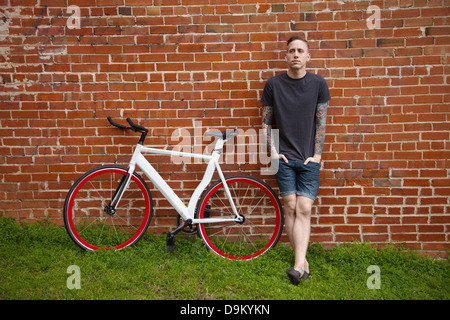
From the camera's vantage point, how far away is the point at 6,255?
326 centimetres

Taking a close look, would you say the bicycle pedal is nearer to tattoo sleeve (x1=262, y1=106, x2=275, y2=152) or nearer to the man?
the man

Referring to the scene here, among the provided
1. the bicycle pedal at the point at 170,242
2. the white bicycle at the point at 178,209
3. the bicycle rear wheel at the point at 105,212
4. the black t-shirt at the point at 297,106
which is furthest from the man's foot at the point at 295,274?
the bicycle rear wheel at the point at 105,212

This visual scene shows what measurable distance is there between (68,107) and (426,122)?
12.7ft

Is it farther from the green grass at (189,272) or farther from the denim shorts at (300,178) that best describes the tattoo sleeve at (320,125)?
the green grass at (189,272)

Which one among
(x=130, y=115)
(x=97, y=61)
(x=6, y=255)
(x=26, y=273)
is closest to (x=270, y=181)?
(x=130, y=115)

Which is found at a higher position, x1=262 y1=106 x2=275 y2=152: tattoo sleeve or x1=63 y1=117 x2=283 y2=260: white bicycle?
x1=262 y1=106 x2=275 y2=152: tattoo sleeve

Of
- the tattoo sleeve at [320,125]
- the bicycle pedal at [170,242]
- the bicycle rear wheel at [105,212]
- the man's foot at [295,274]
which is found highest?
the tattoo sleeve at [320,125]

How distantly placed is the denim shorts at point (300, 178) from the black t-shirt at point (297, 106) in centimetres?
8

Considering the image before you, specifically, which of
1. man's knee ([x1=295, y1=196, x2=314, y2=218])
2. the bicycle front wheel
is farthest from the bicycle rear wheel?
man's knee ([x1=295, y1=196, x2=314, y2=218])

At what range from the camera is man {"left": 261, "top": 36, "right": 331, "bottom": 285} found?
317 centimetres

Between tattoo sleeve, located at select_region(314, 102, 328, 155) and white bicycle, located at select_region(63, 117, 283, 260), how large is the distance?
0.66 metres

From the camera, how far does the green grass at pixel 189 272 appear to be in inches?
110

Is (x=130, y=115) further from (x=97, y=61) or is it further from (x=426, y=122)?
(x=426, y=122)

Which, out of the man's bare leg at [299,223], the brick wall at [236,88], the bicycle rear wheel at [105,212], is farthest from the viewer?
the bicycle rear wheel at [105,212]
